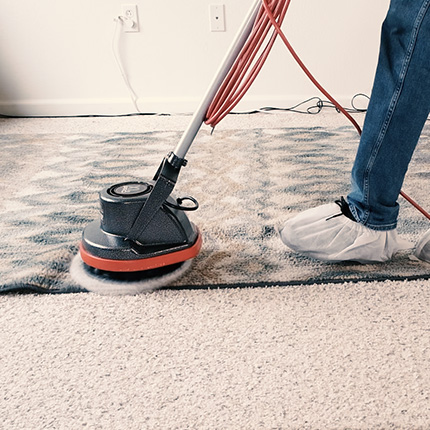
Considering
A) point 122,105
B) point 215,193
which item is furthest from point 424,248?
point 122,105

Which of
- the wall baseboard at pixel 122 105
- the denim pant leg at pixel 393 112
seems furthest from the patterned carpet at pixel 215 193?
the wall baseboard at pixel 122 105

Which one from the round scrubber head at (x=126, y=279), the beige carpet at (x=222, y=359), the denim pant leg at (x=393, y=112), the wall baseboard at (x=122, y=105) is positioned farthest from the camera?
the wall baseboard at (x=122, y=105)

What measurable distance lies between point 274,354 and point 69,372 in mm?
330

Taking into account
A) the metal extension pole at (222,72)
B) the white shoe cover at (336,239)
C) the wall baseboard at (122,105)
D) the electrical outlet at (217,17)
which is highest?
the metal extension pole at (222,72)

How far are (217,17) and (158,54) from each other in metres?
0.34

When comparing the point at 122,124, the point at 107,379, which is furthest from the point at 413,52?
the point at 122,124

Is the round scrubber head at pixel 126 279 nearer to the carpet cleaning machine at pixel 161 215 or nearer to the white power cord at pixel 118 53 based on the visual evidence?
the carpet cleaning machine at pixel 161 215

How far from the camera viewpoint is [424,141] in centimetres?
190

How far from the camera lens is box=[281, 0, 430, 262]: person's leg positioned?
866mm

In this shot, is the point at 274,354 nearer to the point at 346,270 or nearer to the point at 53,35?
the point at 346,270

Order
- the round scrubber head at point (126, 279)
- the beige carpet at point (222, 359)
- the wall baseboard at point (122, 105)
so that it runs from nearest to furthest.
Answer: the beige carpet at point (222, 359)
the round scrubber head at point (126, 279)
the wall baseboard at point (122, 105)

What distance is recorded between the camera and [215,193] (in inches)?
58.3

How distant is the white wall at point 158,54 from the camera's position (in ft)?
7.78

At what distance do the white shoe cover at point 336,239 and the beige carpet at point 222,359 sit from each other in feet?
0.25
